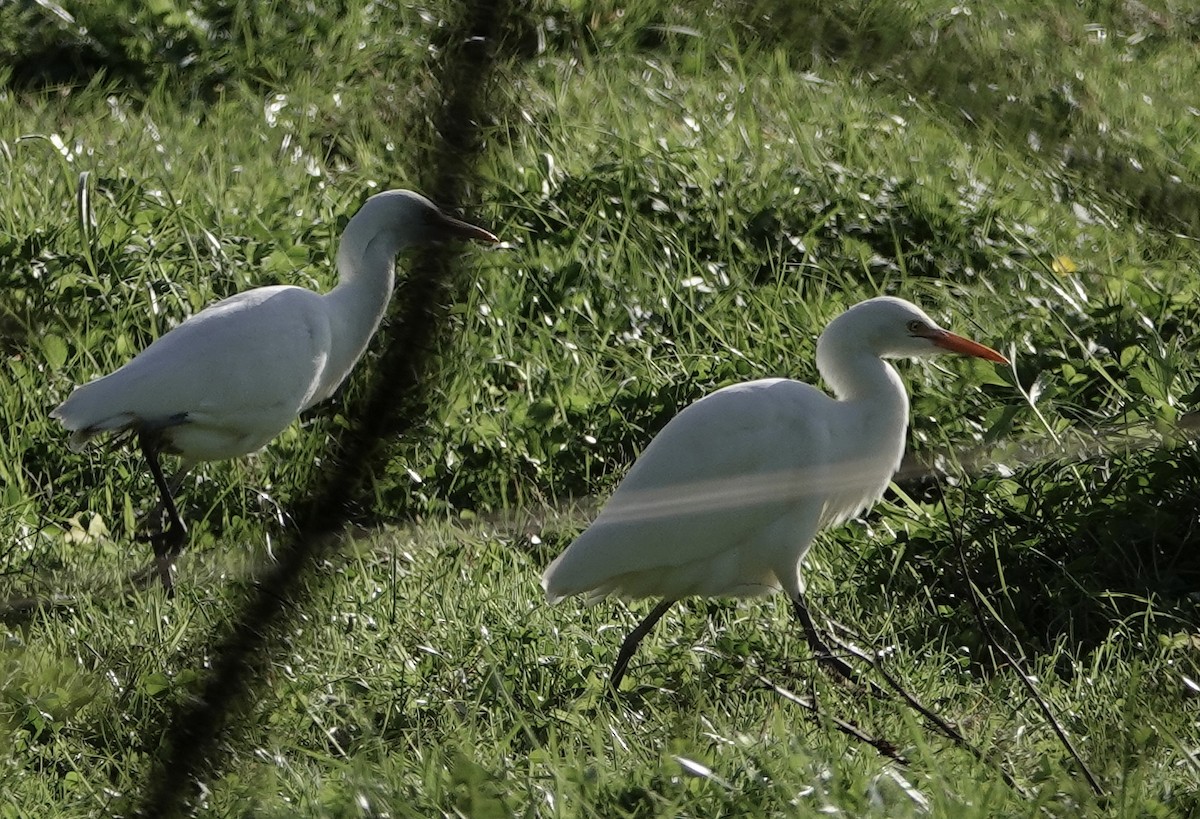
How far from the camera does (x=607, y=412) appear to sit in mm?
4250

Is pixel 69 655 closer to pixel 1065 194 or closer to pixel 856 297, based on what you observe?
pixel 856 297

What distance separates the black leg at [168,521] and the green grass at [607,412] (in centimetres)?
10

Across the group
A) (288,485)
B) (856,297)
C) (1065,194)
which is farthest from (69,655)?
(1065,194)

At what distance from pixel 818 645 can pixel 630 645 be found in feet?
1.27

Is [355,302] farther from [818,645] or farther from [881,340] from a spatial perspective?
[818,645]

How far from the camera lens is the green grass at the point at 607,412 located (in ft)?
8.64

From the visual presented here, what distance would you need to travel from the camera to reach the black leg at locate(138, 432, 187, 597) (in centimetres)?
379

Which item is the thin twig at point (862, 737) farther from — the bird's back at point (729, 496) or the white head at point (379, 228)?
the white head at point (379, 228)

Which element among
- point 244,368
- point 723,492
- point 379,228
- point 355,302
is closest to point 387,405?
point 723,492

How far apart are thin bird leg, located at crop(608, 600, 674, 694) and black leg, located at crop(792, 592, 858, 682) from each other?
0.28m

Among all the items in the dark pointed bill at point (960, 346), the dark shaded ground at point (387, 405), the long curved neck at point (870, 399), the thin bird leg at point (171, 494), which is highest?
the dark shaded ground at point (387, 405)

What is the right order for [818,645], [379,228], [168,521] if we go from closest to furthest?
1. [818,645]
2. [168,521]
3. [379,228]

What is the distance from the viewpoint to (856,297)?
4695mm

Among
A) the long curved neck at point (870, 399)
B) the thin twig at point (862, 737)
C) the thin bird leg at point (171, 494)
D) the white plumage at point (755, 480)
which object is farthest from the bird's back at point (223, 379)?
the thin twig at point (862, 737)
